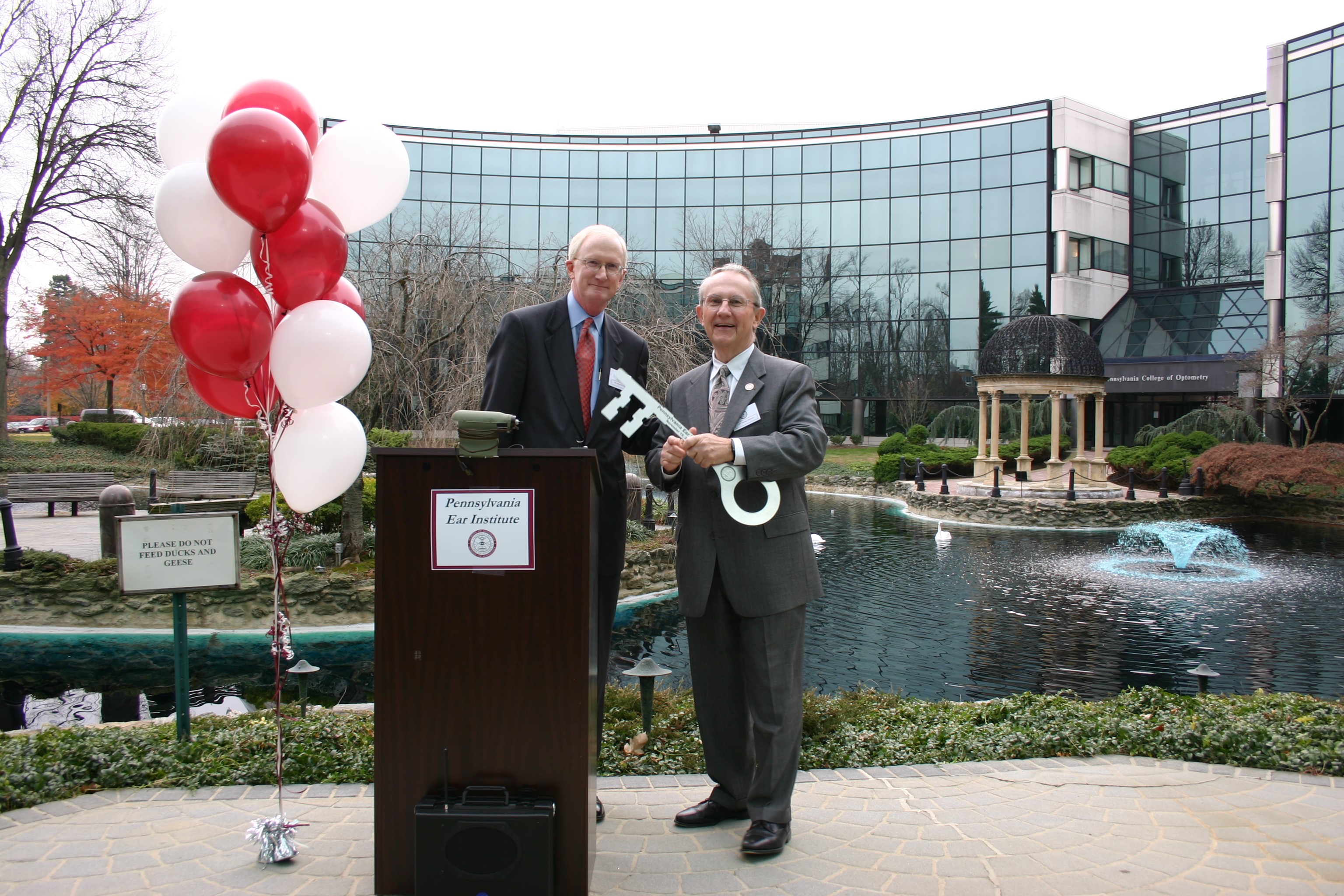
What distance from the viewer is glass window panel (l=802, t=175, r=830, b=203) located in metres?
37.9

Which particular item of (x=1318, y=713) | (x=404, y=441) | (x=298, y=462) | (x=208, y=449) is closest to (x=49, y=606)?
(x=404, y=441)

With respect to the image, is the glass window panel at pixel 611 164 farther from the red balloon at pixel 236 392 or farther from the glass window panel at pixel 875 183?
the red balloon at pixel 236 392

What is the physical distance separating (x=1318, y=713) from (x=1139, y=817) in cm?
199

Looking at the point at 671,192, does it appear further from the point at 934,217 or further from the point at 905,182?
the point at 934,217

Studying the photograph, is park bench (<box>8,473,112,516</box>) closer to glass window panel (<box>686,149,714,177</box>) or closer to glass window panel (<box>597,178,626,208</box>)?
glass window panel (<box>597,178,626,208</box>)

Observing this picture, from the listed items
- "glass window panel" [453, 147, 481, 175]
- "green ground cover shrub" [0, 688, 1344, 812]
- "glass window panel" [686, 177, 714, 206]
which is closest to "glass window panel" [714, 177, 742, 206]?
"glass window panel" [686, 177, 714, 206]

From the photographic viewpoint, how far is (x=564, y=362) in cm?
293

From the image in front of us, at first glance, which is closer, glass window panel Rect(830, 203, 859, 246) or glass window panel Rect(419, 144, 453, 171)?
glass window panel Rect(419, 144, 453, 171)

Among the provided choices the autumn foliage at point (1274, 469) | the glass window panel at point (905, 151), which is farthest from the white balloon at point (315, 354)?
the glass window panel at point (905, 151)

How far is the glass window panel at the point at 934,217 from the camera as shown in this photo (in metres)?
36.3

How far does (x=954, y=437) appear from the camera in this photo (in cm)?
3428

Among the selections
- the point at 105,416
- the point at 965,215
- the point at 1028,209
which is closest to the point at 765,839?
the point at 105,416

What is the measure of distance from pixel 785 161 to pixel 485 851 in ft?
128

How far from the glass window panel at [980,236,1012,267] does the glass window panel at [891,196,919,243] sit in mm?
2845
